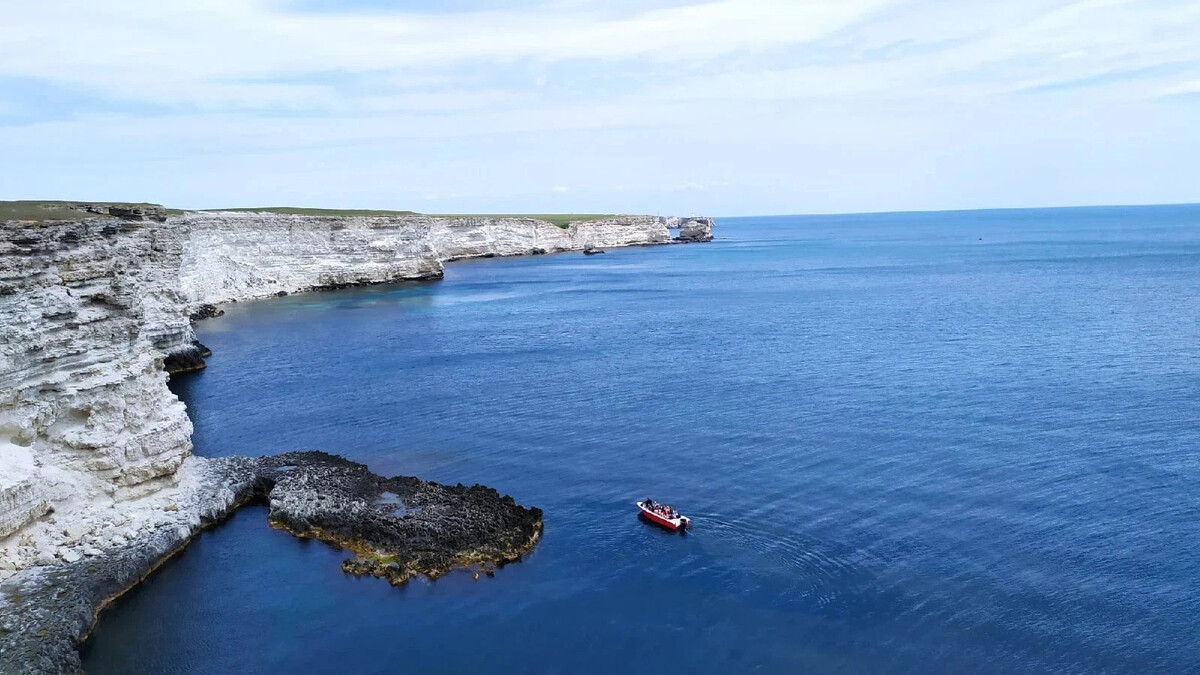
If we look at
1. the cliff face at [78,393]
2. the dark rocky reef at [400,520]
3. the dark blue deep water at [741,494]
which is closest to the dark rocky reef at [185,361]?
the dark blue deep water at [741,494]

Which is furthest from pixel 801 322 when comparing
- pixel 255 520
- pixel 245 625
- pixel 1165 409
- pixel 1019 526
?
pixel 245 625

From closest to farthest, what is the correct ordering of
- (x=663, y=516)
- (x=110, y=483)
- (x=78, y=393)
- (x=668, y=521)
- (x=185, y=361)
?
(x=78, y=393) → (x=110, y=483) → (x=668, y=521) → (x=663, y=516) → (x=185, y=361)

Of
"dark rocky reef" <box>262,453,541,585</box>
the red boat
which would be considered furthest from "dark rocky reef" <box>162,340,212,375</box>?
the red boat

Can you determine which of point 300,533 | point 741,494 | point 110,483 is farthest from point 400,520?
point 741,494

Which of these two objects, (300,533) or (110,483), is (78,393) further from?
(300,533)

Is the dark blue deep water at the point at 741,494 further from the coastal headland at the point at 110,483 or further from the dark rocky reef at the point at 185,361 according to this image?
the dark rocky reef at the point at 185,361

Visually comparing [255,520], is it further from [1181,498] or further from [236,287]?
[236,287]
